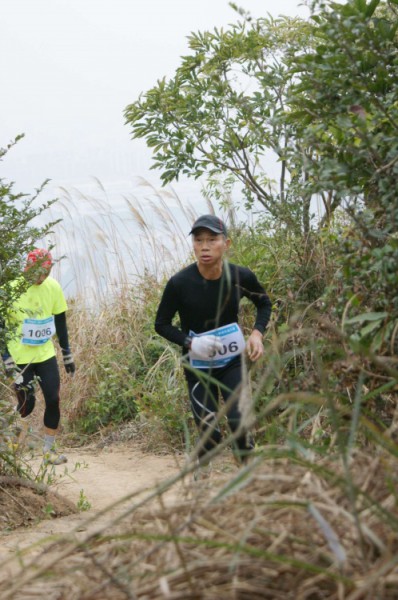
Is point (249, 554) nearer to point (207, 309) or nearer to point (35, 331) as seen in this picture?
point (207, 309)

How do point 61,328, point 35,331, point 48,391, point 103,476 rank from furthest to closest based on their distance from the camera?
point 61,328 < point 48,391 < point 35,331 < point 103,476

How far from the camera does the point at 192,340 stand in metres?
5.42

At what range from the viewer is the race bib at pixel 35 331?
812 centimetres

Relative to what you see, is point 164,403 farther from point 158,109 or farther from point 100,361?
point 158,109

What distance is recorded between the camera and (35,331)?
813 cm

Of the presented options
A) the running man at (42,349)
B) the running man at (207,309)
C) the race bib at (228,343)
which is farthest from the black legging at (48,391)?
the race bib at (228,343)

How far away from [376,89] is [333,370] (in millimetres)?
1155

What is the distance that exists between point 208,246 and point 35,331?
3.04m

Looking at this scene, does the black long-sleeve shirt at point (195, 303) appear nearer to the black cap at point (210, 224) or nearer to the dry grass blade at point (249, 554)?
the black cap at point (210, 224)

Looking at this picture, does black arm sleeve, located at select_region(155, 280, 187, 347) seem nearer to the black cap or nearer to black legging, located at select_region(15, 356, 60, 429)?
the black cap

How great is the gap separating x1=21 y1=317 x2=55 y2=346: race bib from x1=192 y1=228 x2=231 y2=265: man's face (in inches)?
115

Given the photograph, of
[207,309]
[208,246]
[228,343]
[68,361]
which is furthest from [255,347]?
[68,361]

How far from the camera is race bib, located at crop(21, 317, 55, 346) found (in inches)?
320

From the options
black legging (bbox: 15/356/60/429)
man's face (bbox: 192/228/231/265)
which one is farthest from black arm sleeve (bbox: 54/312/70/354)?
man's face (bbox: 192/228/231/265)
